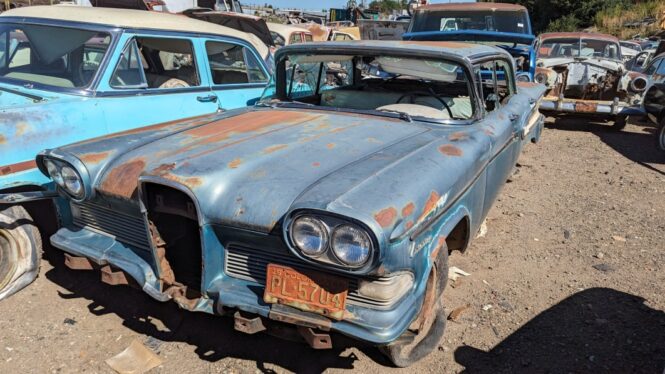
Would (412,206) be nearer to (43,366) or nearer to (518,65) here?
(43,366)

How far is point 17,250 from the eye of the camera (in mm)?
3148

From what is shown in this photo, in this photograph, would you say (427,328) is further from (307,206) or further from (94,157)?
(94,157)

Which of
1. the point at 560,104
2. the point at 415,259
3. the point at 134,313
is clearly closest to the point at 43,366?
the point at 134,313

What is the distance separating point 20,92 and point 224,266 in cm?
249

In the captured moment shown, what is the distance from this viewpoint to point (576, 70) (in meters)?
9.34

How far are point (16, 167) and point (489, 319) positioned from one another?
300 centimetres

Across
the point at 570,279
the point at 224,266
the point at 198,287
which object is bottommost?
the point at 570,279

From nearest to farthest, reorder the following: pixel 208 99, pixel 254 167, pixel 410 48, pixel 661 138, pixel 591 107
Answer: pixel 254 167, pixel 410 48, pixel 208 99, pixel 661 138, pixel 591 107

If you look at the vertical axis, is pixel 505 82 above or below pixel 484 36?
below

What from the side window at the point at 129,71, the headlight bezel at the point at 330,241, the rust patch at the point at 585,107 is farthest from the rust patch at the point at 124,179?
the rust patch at the point at 585,107

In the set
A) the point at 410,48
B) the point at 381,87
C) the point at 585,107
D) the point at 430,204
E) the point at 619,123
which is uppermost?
the point at 410,48

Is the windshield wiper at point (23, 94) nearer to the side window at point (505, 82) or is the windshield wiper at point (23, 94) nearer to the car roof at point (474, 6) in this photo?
the side window at point (505, 82)

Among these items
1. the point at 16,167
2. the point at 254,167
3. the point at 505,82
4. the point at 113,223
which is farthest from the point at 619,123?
the point at 16,167

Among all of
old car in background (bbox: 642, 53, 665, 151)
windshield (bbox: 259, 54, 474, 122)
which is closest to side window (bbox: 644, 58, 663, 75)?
old car in background (bbox: 642, 53, 665, 151)
